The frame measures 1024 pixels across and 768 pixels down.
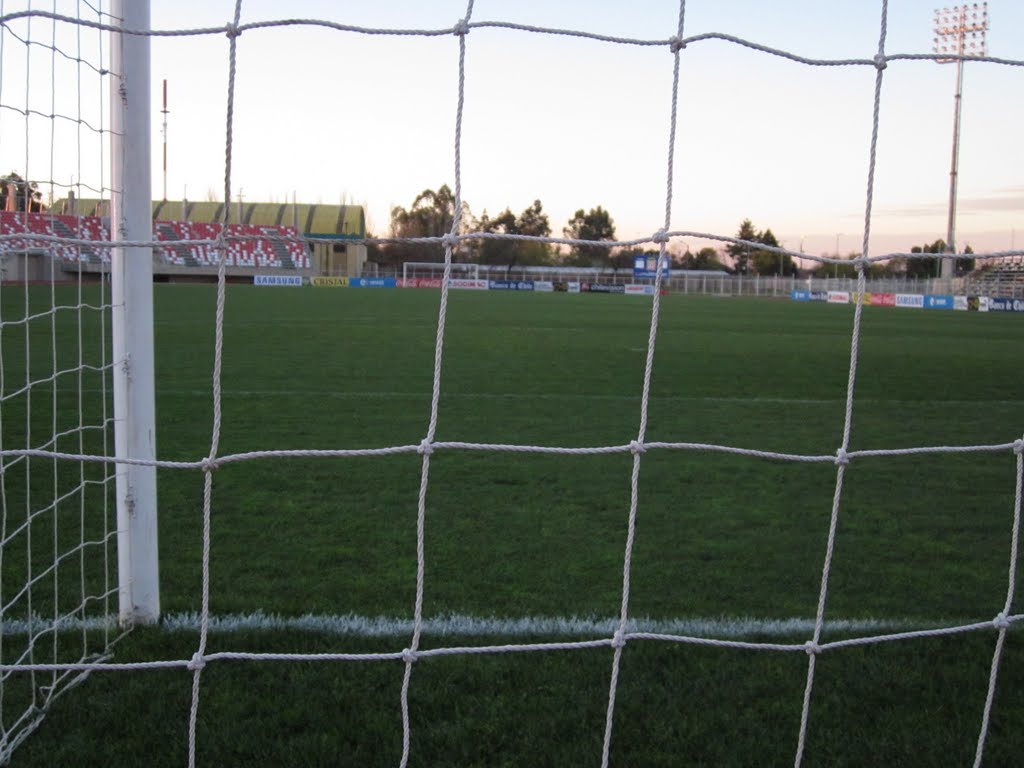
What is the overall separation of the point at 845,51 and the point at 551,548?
2077mm

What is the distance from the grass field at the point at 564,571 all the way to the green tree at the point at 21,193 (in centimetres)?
→ 73

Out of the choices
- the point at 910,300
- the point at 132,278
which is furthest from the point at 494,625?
the point at 910,300

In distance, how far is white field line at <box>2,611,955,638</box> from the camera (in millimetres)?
2826

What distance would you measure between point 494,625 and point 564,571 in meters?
0.61

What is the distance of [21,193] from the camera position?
2.57m

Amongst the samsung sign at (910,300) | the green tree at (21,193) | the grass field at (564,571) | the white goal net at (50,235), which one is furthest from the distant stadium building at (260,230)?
the samsung sign at (910,300)

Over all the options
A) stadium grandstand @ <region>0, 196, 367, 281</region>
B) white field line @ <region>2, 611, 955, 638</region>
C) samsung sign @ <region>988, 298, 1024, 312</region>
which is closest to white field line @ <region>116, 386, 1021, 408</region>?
stadium grandstand @ <region>0, 196, 367, 281</region>

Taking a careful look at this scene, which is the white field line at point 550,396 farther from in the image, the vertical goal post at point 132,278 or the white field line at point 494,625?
the vertical goal post at point 132,278

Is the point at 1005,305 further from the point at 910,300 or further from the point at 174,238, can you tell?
the point at 174,238

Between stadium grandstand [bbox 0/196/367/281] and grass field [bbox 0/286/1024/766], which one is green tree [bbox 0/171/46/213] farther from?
grass field [bbox 0/286/1024/766]

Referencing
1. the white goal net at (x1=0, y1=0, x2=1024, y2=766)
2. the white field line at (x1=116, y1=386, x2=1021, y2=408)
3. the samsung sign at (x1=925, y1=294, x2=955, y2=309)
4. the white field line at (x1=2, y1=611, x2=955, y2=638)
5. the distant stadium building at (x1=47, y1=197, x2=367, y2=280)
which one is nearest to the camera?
the white goal net at (x1=0, y1=0, x2=1024, y2=766)

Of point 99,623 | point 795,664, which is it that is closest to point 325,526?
point 99,623

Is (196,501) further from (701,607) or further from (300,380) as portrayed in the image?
(300,380)

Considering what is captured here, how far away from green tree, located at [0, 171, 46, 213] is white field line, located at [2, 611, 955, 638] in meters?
1.15
